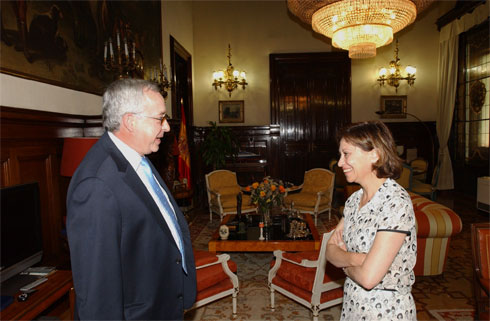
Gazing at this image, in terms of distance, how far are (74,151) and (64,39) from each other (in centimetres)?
136

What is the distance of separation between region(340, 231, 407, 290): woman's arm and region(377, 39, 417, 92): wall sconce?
8.88 metres

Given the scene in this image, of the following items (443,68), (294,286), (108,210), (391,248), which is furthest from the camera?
(443,68)

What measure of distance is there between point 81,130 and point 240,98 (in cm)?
640

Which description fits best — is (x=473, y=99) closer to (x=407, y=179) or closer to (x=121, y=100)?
(x=407, y=179)

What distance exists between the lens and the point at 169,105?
705 cm

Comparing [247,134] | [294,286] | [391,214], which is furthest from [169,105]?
[391,214]

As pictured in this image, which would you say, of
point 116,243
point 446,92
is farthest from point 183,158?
point 446,92

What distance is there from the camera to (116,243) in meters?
1.30

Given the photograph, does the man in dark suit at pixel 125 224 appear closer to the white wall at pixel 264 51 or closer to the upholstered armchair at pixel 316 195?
the upholstered armchair at pixel 316 195

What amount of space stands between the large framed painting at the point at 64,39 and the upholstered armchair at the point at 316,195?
371 cm

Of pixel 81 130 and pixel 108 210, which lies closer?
pixel 108 210

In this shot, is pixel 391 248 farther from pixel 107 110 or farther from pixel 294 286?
pixel 294 286

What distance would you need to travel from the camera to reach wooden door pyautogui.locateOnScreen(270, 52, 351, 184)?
9492mm

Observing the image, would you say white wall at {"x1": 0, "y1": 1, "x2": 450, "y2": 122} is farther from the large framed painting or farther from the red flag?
the large framed painting
